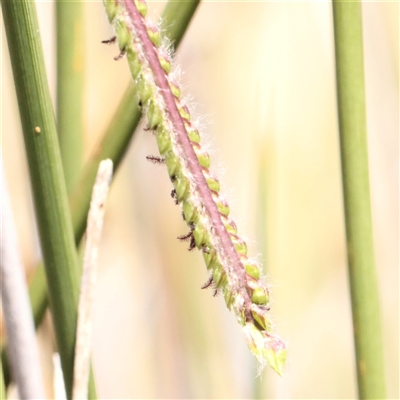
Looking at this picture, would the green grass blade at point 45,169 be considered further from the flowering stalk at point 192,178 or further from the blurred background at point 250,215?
the blurred background at point 250,215

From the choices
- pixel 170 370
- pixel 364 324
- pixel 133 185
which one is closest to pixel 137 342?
pixel 170 370

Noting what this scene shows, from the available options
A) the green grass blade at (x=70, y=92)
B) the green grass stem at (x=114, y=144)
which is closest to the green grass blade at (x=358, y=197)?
the green grass stem at (x=114, y=144)

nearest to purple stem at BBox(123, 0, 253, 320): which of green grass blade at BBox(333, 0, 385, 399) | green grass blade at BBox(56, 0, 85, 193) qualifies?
green grass blade at BBox(333, 0, 385, 399)

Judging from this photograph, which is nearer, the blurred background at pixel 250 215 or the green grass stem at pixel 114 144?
the green grass stem at pixel 114 144

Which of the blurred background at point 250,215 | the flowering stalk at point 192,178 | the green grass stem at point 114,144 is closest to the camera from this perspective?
the flowering stalk at point 192,178

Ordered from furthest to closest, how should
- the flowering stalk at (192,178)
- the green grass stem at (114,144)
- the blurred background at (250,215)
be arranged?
the blurred background at (250,215)
the green grass stem at (114,144)
the flowering stalk at (192,178)

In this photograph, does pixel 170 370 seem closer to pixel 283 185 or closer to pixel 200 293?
pixel 200 293

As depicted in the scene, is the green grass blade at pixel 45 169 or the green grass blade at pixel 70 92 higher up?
the green grass blade at pixel 70 92
